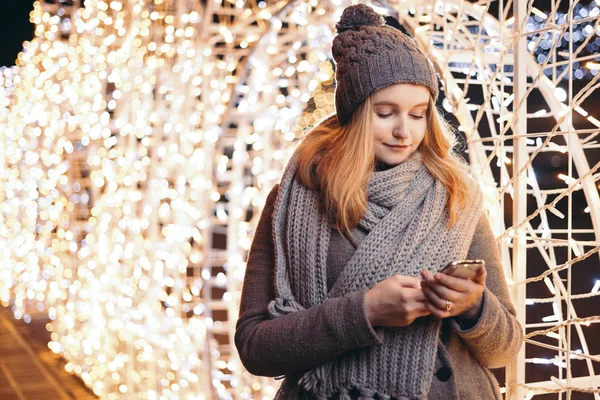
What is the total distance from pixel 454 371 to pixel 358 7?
0.73m

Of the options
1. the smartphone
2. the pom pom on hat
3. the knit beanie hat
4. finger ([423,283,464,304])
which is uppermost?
the pom pom on hat

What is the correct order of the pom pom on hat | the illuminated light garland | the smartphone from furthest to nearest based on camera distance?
1. the illuminated light garland
2. the pom pom on hat
3. the smartphone

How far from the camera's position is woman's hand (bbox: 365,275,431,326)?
3.66ft

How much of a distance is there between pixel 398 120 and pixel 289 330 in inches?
Result: 17.7

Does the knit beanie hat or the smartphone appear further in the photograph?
the knit beanie hat

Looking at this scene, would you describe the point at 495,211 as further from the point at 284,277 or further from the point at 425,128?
the point at 284,277

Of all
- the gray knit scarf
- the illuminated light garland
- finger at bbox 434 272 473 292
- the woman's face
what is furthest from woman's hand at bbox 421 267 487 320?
the illuminated light garland

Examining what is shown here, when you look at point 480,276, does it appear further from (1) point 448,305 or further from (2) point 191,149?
(2) point 191,149

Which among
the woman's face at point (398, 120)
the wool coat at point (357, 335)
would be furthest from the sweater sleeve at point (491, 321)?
the woman's face at point (398, 120)

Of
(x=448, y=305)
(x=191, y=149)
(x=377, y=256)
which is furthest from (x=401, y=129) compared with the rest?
(x=191, y=149)

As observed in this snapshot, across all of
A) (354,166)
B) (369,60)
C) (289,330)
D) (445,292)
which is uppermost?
(369,60)

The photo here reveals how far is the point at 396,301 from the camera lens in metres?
1.12

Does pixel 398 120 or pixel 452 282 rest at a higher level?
pixel 398 120

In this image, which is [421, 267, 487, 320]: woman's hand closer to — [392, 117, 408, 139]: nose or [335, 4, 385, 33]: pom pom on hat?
[392, 117, 408, 139]: nose
